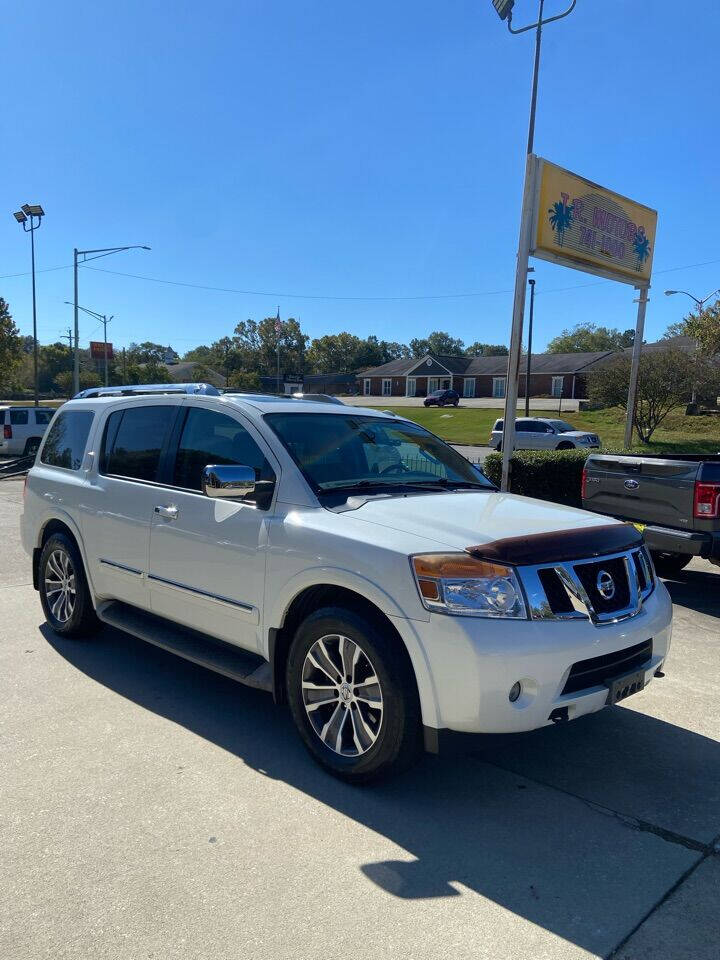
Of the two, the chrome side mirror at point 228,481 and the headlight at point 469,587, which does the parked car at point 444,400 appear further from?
the headlight at point 469,587

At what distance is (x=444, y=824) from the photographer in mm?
3115

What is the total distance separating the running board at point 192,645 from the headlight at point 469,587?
1139 millimetres

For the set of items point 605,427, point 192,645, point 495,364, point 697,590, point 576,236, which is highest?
Result: point 495,364

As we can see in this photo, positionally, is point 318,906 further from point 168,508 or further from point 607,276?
point 607,276

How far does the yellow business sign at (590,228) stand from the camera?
36.0ft

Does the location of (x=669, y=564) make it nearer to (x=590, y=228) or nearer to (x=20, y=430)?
A: (x=590, y=228)

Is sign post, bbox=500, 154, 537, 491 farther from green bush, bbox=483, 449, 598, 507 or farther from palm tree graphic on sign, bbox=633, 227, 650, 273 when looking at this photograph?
palm tree graphic on sign, bbox=633, 227, 650, 273

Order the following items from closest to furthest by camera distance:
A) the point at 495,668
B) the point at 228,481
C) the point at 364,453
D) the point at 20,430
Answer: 1. the point at 495,668
2. the point at 228,481
3. the point at 364,453
4. the point at 20,430

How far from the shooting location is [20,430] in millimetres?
22812

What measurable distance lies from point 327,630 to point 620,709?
2097 mm

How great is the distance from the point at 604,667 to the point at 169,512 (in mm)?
2568

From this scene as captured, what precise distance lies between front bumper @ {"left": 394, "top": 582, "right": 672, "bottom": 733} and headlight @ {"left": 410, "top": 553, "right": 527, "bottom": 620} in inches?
2.0

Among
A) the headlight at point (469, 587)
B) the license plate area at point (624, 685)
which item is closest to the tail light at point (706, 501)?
the license plate area at point (624, 685)

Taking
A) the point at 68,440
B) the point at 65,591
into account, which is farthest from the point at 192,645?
the point at 68,440
